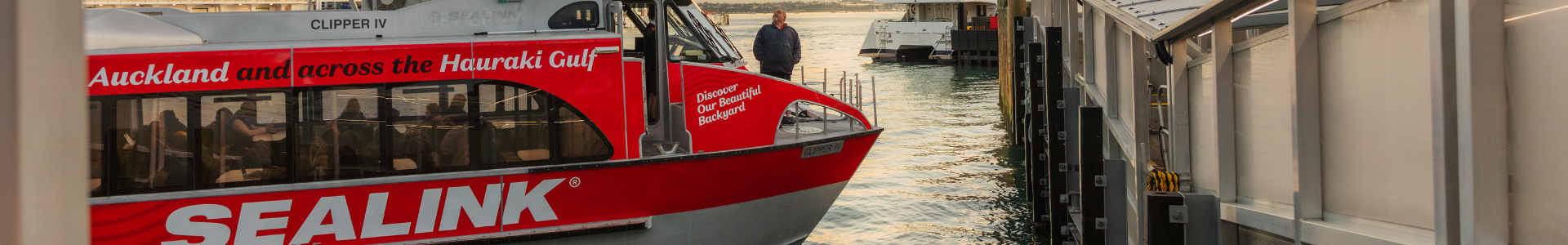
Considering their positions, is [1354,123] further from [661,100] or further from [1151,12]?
[661,100]

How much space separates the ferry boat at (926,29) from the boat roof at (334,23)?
40090 mm

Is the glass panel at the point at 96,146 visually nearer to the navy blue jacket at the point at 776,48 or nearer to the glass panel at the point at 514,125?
the glass panel at the point at 514,125

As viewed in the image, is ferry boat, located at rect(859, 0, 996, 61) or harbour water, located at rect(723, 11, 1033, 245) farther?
ferry boat, located at rect(859, 0, 996, 61)

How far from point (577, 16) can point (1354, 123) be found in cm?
497

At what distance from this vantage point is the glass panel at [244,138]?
239 inches

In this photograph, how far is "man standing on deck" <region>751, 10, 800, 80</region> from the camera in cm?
1017

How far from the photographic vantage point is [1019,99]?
13.7m

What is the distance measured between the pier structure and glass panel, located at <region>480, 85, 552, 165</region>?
3.35 m

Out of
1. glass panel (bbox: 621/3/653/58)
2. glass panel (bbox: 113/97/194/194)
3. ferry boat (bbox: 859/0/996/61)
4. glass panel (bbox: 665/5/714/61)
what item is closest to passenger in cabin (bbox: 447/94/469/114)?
Result: glass panel (bbox: 113/97/194/194)

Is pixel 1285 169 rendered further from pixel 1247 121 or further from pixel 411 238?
pixel 411 238

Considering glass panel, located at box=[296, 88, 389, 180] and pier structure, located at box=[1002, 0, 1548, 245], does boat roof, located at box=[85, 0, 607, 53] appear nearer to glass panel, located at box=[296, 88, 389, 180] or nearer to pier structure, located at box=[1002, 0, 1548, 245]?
glass panel, located at box=[296, 88, 389, 180]

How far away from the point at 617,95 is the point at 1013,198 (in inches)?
258

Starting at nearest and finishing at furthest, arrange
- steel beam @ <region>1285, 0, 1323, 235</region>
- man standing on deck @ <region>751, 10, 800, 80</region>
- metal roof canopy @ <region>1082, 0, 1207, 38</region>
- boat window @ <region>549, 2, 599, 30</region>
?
steel beam @ <region>1285, 0, 1323, 235</region>, metal roof canopy @ <region>1082, 0, 1207, 38</region>, boat window @ <region>549, 2, 599, 30</region>, man standing on deck @ <region>751, 10, 800, 80</region>

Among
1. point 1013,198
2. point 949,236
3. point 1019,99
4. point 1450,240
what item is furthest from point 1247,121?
point 1019,99
